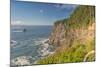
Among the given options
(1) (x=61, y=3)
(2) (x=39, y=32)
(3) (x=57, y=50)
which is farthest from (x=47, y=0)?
(3) (x=57, y=50)

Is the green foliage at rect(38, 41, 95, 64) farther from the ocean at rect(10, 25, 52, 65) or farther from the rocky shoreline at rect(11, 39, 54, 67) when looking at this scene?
the ocean at rect(10, 25, 52, 65)

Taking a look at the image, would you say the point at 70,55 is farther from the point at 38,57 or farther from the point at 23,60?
the point at 23,60

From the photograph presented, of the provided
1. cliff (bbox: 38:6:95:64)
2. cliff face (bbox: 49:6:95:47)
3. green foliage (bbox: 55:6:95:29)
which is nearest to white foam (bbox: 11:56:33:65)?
cliff (bbox: 38:6:95:64)

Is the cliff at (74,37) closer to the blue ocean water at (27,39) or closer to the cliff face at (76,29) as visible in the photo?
the cliff face at (76,29)

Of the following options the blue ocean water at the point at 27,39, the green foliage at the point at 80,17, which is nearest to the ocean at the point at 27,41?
the blue ocean water at the point at 27,39

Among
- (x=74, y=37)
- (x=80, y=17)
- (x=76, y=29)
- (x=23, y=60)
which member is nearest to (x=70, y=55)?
(x=74, y=37)

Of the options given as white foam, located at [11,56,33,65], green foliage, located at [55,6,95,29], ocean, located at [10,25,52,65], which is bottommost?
white foam, located at [11,56,33,65]
